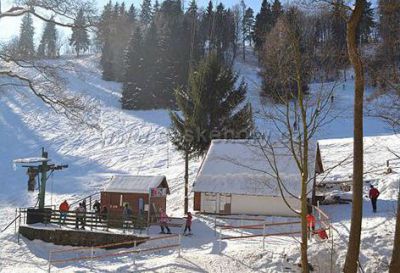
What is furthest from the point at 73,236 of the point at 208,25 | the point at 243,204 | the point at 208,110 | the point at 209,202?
the point at 208,25

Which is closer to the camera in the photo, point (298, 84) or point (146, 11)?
point (298, 84)

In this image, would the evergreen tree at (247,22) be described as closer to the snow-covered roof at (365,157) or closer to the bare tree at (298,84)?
the snow-covered roof at (365,157)

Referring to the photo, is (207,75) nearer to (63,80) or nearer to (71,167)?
(71,167)

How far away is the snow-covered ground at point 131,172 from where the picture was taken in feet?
58.2

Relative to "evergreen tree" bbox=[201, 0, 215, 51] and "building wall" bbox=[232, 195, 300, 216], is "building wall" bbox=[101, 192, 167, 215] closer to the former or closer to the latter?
"building wall" bbox=[232, 195, 300, 216]

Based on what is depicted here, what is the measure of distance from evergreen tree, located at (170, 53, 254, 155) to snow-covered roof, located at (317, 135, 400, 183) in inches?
298

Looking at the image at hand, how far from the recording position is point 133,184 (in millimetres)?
30516

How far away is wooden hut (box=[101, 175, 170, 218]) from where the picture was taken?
29922 millimetres

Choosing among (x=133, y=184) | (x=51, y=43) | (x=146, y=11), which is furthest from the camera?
(x=146, y=11)

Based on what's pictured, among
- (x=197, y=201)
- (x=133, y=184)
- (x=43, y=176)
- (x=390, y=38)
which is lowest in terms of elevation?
(x=197, y=201)

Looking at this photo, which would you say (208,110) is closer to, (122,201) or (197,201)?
(197,201)

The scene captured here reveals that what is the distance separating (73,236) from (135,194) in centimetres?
517

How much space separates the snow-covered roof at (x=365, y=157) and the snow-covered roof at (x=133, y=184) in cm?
1123

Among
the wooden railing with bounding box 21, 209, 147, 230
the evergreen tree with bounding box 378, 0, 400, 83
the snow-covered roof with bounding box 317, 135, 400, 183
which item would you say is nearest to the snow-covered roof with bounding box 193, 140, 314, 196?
the snow-covered roof with bounding box 317, 135, 400, 183
